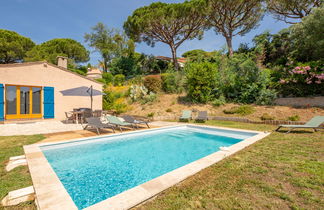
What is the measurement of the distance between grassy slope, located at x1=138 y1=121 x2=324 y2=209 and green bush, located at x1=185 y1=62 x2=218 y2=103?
29.9ft

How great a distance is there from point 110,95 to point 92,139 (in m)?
10.3

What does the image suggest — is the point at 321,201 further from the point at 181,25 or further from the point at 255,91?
the point at 181,25

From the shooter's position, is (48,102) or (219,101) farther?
(219,101)

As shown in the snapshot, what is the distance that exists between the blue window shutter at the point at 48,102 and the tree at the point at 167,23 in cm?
1454

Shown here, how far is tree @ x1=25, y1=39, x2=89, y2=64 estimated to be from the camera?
26.0m

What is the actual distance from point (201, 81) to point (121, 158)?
9.67 m

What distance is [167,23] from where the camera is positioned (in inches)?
807

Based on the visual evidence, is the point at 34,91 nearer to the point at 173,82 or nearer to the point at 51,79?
the point at 51,79

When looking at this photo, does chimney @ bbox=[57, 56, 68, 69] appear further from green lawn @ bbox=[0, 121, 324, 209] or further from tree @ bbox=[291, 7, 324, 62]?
tree @ bbox=[291, 7, 324, 62]

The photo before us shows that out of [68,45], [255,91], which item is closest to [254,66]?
[255,91]

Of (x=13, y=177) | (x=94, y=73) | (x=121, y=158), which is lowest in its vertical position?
(x=121, y=158)

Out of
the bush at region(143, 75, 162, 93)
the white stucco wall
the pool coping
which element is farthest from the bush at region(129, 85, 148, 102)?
the pool coping

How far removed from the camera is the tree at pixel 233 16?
725 inches

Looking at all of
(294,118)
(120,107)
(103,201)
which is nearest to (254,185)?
(103,201)
